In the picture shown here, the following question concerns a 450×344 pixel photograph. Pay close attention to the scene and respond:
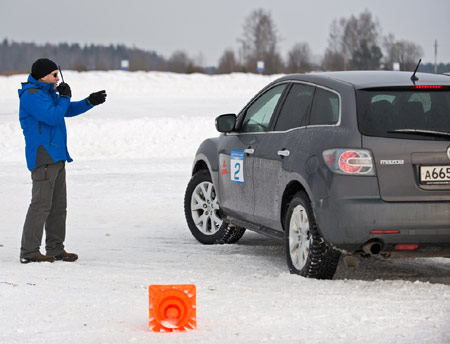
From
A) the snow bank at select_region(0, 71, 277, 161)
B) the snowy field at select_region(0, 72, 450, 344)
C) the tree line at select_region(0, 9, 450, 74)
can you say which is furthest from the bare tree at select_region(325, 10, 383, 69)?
the snowy field at select_region(0, 72, 450, 344)

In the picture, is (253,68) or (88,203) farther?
(253,68)

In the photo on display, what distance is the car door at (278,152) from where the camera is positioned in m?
7.32

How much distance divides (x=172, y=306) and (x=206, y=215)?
4031 mm

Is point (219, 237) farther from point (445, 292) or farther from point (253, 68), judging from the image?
point (253, 68)

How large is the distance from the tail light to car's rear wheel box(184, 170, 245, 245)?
9.02 ft

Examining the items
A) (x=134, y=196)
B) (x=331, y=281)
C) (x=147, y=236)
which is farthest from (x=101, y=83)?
(x=331, y=281)

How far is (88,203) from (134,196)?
90cm

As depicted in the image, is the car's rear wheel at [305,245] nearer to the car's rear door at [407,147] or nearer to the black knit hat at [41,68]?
the car's rear door at [407,147]

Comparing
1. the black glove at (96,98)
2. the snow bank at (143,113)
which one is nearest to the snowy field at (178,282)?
the black glove at (96,98)

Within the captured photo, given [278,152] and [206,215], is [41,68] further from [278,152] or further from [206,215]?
[206,215]

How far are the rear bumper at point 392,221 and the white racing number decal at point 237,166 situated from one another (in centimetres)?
190

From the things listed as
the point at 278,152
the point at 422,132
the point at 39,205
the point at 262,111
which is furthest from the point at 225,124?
the point at 422,132

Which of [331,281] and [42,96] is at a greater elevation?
[42,96]

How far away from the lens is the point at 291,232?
723 cm
